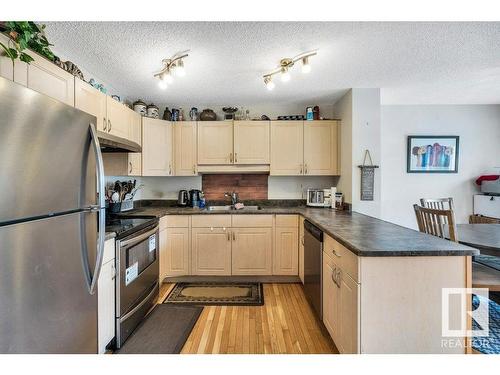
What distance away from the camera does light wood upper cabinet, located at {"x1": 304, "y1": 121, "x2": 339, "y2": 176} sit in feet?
10.9

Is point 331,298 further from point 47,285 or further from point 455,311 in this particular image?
point 47,285

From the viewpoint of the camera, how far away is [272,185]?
3672 millimetres

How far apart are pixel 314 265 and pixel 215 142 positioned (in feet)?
6.87

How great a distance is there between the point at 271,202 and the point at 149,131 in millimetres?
1988

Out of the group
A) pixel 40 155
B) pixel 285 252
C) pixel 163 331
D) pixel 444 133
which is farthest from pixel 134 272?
pixel 444 133

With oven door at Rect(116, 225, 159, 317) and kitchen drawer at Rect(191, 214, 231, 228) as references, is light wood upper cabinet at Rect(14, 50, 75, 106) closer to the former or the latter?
oven door at Rect(116, 225, 159, 317)

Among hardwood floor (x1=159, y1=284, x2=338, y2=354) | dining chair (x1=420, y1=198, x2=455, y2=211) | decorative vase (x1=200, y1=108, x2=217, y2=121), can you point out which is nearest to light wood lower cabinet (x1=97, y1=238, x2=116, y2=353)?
hardwood floor (x1=159, y1=284, x2=338, y2=354)

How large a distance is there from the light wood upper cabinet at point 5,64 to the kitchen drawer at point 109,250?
1.08m

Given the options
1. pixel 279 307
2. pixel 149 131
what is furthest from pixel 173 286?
pixel 149 131

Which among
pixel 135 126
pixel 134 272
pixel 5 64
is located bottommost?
pixel 134 272

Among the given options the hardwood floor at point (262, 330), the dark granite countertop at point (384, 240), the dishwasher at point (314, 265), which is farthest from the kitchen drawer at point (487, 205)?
the hardwood floor at point (262, 330)

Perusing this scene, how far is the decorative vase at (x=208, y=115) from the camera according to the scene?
3.43 metres

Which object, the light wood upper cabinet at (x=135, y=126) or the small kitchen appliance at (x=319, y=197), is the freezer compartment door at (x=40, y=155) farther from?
the small kitchen appliance at (x=319, y=197)
